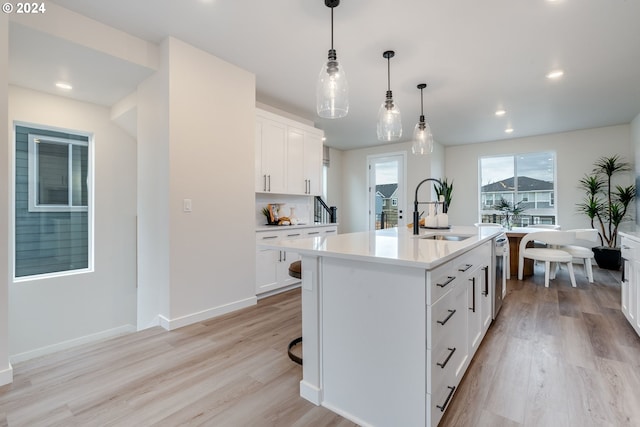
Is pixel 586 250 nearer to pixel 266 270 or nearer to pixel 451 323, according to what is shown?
pixel 451 323

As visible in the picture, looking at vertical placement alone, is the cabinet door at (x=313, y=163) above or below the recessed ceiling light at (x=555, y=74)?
below

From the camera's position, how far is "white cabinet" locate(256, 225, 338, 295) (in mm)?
3496

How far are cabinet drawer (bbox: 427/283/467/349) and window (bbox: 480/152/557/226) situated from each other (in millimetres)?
5585

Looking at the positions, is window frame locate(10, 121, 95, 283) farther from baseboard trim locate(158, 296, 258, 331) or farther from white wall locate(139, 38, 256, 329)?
baseboard trim locate(158, 296, 258, 331)

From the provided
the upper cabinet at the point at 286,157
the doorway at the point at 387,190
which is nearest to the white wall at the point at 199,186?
the upper cabinet at the point at 286,157

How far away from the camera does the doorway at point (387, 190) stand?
6.64 m

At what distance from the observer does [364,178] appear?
23.6ft

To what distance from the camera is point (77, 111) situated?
11.6 ft

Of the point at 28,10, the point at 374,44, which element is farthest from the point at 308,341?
the point at 28,10

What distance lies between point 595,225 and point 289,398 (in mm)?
6702

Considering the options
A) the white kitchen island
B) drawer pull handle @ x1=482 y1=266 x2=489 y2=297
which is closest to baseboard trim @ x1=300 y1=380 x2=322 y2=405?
the white kitchen island

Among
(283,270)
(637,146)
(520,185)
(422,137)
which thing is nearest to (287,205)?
(283,270)

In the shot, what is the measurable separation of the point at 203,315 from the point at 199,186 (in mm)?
1218

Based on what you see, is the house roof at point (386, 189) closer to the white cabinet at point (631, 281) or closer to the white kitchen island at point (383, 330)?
the white cabinet at point (631, 281)
